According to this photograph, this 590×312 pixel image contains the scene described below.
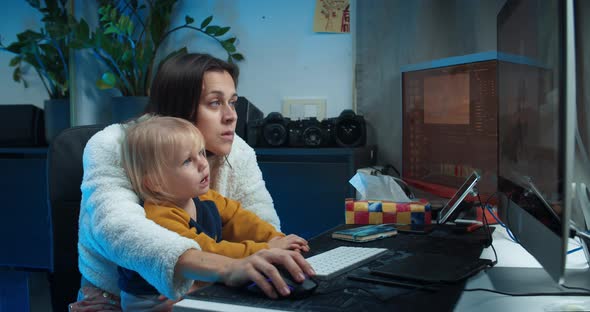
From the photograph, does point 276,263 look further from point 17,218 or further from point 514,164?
point 17,218

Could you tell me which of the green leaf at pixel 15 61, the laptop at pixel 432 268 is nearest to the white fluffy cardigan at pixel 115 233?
the laptop at pixel 432 268

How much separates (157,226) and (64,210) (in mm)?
306

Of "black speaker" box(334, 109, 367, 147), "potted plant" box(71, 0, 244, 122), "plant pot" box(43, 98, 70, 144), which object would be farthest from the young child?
"plant pot" box(43, 98, 70, 144)

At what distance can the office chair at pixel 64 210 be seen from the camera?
1.08m

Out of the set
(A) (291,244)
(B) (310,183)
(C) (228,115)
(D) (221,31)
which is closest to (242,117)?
(B) (310,183)

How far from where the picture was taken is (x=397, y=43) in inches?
87.0

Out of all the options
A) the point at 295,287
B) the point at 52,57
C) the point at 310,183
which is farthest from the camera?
the point at 52,57

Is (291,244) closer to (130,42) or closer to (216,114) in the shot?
(216,114)

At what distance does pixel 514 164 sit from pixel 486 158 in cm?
72

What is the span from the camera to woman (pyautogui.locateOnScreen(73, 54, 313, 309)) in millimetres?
825

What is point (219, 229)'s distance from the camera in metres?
1.16

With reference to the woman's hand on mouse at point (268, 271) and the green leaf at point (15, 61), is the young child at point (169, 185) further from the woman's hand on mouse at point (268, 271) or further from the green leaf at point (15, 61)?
the green leaf at point (15, 61)

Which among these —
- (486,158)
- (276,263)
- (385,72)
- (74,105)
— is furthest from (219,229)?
(74,105)

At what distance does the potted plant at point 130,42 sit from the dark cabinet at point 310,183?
68cm
